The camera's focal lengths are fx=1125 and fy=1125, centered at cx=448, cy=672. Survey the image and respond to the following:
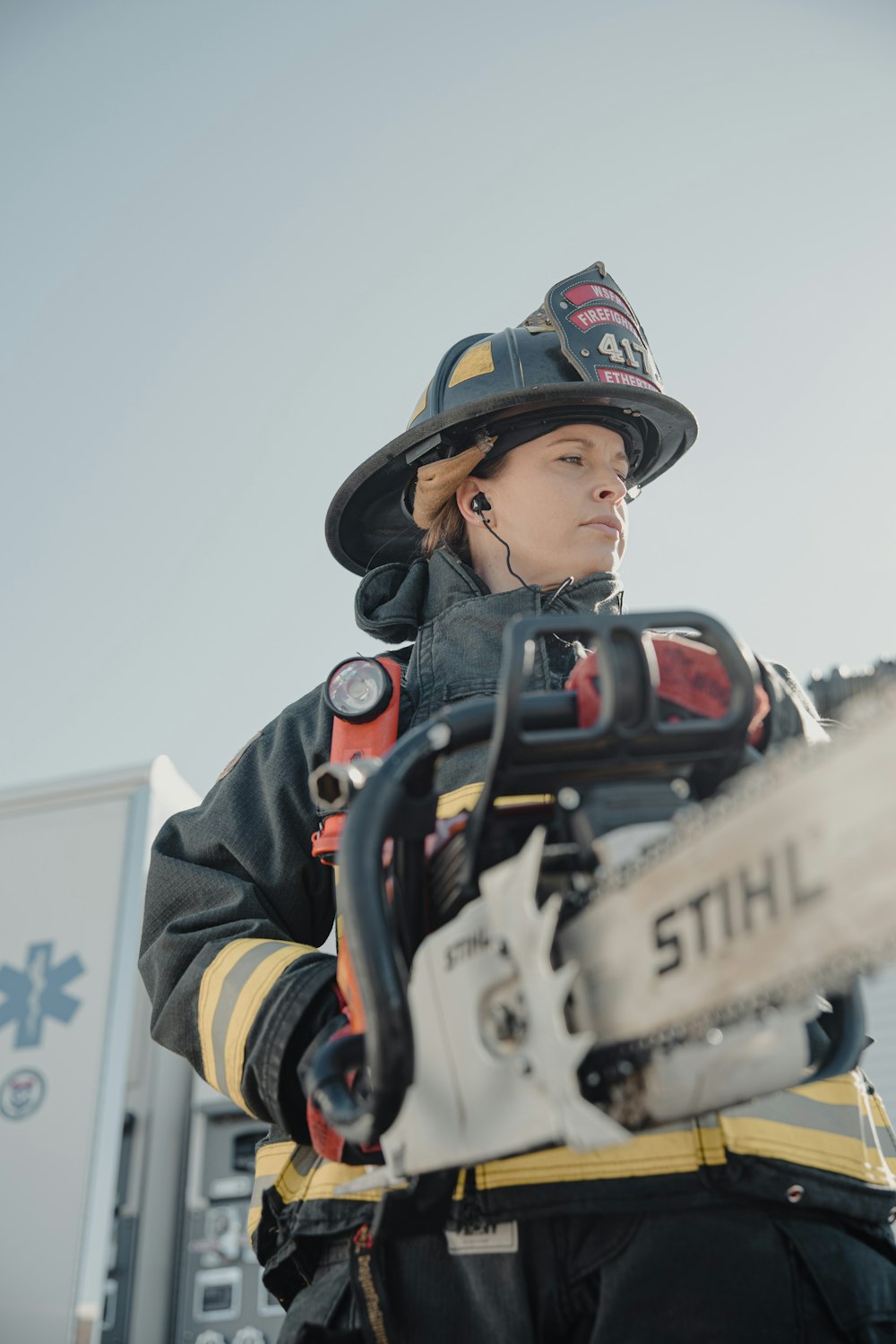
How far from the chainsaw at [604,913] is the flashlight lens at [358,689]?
730mm

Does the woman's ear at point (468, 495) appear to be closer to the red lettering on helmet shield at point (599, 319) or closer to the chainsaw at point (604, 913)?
the red lettering on helmet shield at point (599, 319)

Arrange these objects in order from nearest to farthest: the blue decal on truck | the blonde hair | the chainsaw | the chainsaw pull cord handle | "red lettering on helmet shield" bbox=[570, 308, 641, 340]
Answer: the chainsaw
the chainsaw pull cord handle
"red lettering on helmet shield" bbox=[570, 308, 641, 340]
the blonde hair
the blue decal on truck

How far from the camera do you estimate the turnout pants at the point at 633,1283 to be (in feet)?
4.34

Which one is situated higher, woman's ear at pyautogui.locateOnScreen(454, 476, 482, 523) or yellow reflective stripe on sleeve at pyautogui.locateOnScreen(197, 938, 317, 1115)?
woman's ear at pyautogui.locateOnScreen(454, 476, 482, 523)

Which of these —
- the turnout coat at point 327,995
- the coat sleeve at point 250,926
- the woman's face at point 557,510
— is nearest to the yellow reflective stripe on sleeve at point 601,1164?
the turnout coat at point 327,995

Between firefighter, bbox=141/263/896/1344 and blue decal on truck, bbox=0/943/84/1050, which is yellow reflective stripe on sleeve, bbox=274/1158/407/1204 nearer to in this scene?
firefighter, bbox=141/263/896/1344

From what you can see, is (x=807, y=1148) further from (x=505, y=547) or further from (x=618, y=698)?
(x=505, y=547)

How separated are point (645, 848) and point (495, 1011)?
21 centimetres

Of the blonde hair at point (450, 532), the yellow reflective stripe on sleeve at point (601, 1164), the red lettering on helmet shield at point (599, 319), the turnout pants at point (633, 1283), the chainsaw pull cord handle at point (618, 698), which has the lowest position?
the turnout pants at point (633, 1283)

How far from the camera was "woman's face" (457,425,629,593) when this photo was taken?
7.36 feet

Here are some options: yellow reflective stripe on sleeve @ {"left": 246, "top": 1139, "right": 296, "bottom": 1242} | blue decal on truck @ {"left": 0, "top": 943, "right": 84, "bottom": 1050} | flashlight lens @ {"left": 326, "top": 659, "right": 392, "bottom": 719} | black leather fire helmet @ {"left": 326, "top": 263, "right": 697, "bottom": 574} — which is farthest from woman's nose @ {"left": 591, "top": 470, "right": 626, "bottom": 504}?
blue decal on truck @ {"left": 0, "top": 943, "right": 84, "bottom": 1050}

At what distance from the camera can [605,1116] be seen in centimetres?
92

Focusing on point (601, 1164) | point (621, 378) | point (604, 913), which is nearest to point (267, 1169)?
point (601, 1164)

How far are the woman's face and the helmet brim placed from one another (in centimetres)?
9
